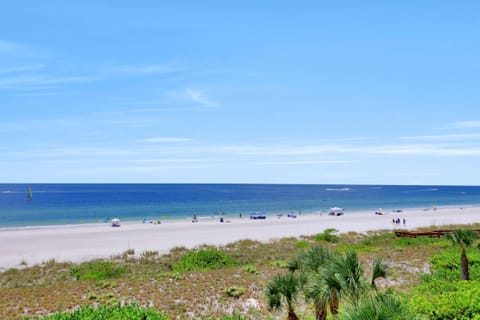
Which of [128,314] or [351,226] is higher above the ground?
[128,314]

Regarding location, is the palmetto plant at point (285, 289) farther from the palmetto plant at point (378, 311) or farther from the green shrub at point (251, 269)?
the green shrub at point (251, 269)

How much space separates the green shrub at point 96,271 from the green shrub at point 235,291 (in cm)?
769

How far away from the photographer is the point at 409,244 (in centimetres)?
2944

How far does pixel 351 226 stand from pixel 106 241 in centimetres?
3169

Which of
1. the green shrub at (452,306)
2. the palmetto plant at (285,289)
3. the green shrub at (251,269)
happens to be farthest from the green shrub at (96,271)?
the green shrub at (452,306)

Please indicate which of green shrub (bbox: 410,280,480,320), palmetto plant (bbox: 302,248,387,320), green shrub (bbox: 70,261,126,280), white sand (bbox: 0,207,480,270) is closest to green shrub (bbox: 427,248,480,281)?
green shrub (bbox: 410,280,480,320)

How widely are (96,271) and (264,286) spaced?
10.5 m

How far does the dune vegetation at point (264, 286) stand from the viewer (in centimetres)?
920

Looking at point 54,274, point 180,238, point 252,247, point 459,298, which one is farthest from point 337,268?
point 180,238

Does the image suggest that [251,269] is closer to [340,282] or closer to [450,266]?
[450,266]

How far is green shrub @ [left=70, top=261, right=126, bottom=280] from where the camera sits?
2038 centimetres

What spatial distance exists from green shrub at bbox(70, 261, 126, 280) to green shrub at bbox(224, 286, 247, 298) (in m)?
7.69

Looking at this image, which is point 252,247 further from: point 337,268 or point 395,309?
point 395,309

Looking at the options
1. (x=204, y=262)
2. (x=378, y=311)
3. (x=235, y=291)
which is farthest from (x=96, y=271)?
(x=378, y=311)
